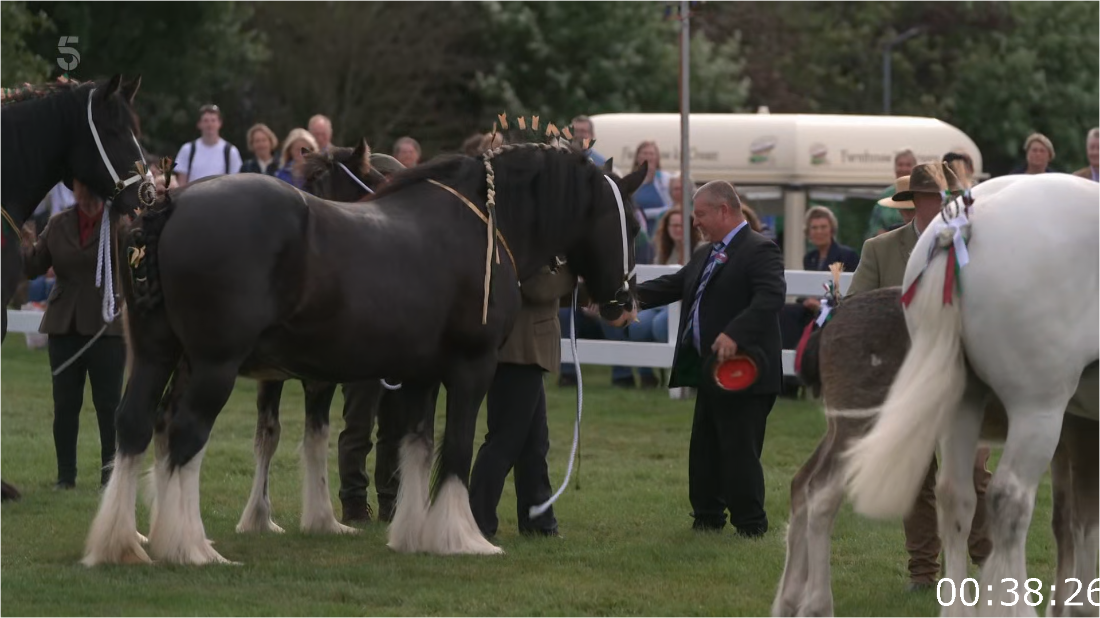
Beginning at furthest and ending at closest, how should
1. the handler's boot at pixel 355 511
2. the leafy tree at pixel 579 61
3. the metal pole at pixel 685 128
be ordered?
the leafy tree at pixel 579 61 < the metal pole at pixel 685 128 < the handler's boot at pixel 355 511

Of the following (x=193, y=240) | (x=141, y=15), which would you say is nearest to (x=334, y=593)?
(x=193, y=240)

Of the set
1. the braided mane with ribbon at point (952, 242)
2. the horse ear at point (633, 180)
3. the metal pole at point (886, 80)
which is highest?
the metal pole at point (886, 80)

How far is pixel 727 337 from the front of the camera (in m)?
8.58

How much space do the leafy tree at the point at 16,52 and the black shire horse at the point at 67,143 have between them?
33.2 ft

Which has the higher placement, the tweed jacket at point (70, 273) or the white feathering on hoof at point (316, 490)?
the tweed jacket at point (70, 273)

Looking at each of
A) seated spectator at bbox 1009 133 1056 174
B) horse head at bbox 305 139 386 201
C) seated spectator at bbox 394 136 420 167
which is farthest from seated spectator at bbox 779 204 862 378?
horse head at bbox 305 139 386 201

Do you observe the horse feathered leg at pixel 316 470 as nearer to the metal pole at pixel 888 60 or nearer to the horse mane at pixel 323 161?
the horse mane at pixel 323 161

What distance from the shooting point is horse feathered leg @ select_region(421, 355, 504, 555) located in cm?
811

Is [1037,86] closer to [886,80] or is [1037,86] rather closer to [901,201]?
[886,80]

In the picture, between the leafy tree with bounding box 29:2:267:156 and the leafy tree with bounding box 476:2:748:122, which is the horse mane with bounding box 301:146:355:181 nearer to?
the leafy tree with bounding box 29:2:267:156

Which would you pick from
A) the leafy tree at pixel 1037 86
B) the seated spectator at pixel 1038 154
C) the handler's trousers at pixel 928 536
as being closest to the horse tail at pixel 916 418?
the handler's trousers at pixel 928 536

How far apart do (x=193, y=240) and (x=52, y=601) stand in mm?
1687

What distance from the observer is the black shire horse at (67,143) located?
27.9 feet

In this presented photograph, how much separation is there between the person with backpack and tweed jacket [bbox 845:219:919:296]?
8.50 m
